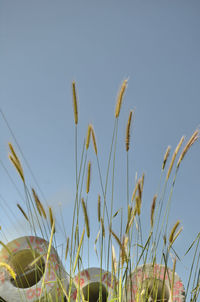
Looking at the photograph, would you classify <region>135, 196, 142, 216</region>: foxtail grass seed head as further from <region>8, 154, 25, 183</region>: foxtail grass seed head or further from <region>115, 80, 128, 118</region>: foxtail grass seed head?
<region>8, 154, 25, 183</region>: foxtail grass seed head

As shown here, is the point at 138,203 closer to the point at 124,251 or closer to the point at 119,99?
the point at 124,251

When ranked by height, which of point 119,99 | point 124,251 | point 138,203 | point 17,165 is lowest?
point 124,251

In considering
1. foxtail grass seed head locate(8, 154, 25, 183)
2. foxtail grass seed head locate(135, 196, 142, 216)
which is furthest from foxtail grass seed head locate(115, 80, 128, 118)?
foxtail grass seed head locate(8, 154, 25, 183)

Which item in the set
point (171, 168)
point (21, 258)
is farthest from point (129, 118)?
point (21, 258)

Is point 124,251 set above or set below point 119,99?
below

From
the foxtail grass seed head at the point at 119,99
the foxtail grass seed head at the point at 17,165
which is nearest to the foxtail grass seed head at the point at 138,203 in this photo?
the foxtail grass seed head at the point at 119,99

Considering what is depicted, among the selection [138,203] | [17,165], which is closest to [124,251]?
[138,203]

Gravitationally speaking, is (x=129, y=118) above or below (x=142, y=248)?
above

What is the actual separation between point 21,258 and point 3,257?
36 centimetres

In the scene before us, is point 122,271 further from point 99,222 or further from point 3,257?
point 3,257

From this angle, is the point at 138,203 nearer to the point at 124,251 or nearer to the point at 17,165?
the point at 124,251

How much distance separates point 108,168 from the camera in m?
1.58

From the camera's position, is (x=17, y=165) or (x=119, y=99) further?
(x=119, y=99)

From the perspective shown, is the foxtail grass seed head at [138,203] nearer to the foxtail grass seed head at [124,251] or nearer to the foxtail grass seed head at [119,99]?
the foxtail grass seed head at [124,251]
